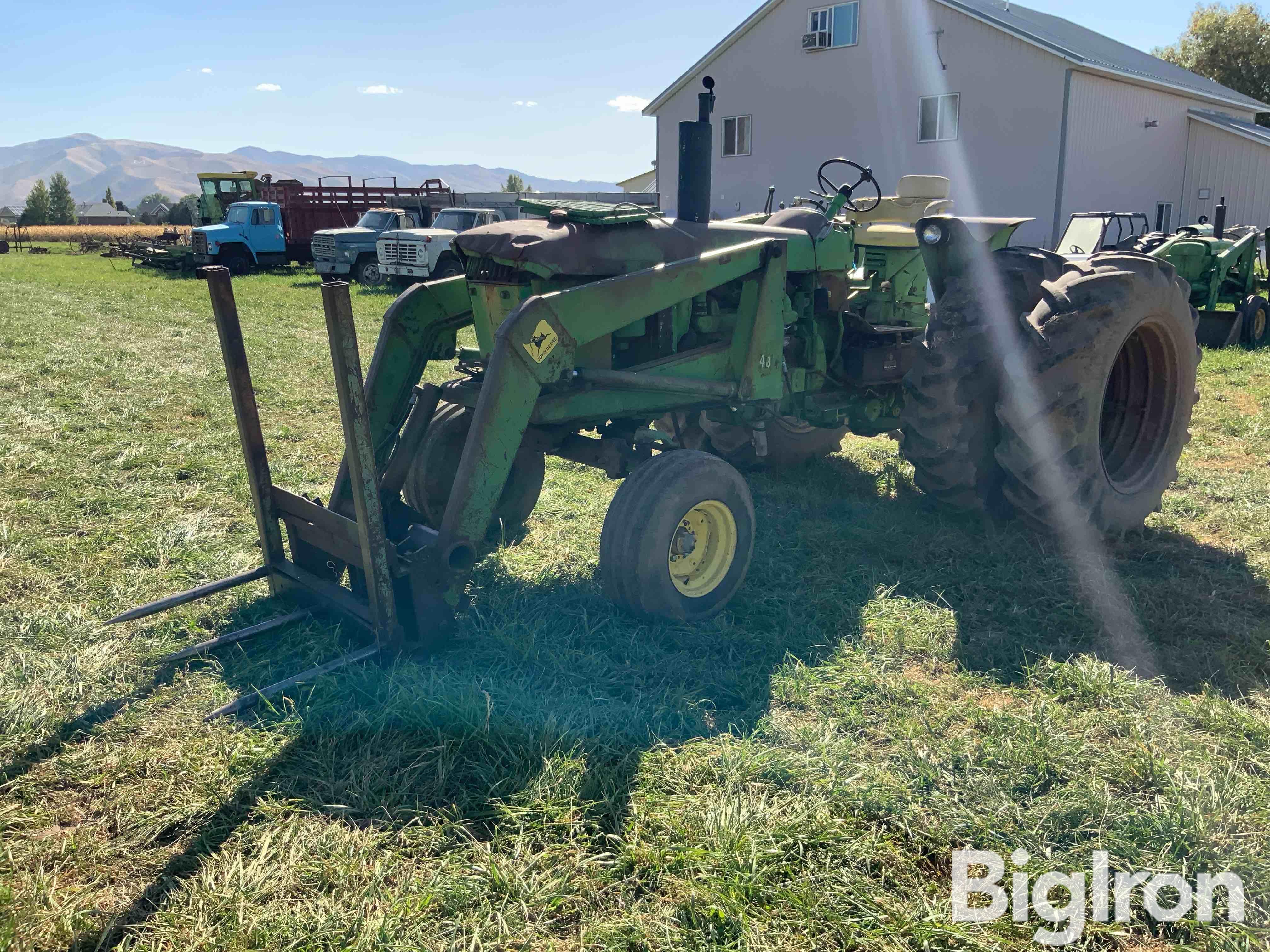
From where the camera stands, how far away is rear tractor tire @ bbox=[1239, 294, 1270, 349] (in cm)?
1163

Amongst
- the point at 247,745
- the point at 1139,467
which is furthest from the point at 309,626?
the point at 1139,467

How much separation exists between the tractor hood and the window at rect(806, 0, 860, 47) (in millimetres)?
22148

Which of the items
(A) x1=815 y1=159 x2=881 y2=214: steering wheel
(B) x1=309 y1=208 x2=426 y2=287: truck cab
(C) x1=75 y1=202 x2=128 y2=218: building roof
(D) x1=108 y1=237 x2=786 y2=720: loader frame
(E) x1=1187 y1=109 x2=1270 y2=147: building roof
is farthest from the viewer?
(C) x1=75 y1=202 x2=128 y2=218: building roof

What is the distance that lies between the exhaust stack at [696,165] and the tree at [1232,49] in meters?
44.5

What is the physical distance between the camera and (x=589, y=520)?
5.75 m

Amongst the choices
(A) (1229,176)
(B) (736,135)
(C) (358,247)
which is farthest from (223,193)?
(A) (1229,176)

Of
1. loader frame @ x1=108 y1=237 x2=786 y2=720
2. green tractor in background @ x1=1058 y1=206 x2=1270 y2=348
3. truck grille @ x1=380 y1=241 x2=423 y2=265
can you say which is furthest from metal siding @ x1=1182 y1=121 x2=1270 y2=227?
loader frame @ x1=108 y1=237 x2=786 y2=720

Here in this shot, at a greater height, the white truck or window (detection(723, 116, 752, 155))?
window (detection(723, 116, 752, 155))

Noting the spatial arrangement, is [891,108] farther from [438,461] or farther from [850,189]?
[438,461]

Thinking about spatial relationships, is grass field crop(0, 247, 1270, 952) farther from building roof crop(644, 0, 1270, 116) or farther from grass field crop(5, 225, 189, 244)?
grass field crop(5, 225, 189, 244)

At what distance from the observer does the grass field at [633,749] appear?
101 inches

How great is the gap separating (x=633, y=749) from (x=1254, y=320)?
464 inches

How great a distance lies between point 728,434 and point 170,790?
14.1 feet

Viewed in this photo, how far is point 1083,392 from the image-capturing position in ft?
16.2
